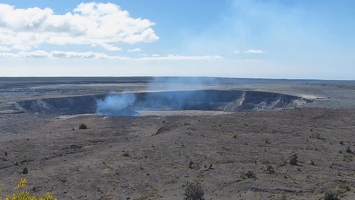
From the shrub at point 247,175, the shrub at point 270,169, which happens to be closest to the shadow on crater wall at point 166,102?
the shrub at point 270,169

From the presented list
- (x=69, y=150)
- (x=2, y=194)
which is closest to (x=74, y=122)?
(x=69, y=150)

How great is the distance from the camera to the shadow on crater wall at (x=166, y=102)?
86.5m

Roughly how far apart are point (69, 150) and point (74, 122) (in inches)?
874

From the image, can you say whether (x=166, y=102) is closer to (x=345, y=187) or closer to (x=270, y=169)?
(x=270, y=169)

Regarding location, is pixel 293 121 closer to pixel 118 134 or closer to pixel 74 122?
pixel 118 134

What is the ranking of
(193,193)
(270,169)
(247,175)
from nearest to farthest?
1. (193,193)
2. (247,175)
3. (270,169)

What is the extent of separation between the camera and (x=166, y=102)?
354 feet

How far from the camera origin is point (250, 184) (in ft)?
84.2

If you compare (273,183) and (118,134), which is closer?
(273,183)

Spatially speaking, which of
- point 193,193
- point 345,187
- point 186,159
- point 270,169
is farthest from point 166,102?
point 193,193

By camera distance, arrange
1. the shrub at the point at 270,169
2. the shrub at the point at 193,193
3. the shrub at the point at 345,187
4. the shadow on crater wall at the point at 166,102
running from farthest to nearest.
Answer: the shadow on crater wall at the point at 166,102 → the shrub at the point at 270,169 → the shrub at the point at 345,187 → the shrub at the point at 193,193

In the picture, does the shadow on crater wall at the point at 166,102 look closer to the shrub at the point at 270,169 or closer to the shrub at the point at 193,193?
the shrub at the point at 270,169

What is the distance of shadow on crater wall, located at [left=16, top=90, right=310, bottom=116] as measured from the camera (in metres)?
86.5

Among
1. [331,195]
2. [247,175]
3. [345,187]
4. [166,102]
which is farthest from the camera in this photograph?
[166,102]
